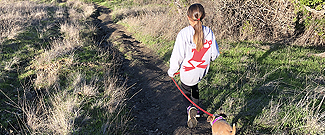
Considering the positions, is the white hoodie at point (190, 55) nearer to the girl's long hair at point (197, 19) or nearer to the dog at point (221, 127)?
the girl's long hair at point (197, 19)

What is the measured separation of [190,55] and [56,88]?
10.9ft

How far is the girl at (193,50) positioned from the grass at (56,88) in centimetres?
130

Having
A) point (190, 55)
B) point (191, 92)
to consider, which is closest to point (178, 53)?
point (190, 55)

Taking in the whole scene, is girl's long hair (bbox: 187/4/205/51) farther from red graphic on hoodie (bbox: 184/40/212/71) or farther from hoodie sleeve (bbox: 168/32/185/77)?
hoodie sleeve (bbox: 168/32/185/77)

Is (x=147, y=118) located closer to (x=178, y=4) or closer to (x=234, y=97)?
(x=234, y=97)

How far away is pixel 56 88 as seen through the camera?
4.38 meters

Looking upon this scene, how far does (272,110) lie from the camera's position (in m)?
3.18

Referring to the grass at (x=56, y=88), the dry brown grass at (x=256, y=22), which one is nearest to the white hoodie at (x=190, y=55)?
the grass at (x=56, y=88)

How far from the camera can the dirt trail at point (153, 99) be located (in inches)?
Result: 139

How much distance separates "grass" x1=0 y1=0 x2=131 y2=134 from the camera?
3176 millimetres

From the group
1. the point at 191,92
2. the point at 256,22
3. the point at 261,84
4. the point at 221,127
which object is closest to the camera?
the point at 221,127

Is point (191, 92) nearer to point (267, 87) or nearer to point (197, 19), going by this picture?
point (197, 19)

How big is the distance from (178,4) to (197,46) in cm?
590

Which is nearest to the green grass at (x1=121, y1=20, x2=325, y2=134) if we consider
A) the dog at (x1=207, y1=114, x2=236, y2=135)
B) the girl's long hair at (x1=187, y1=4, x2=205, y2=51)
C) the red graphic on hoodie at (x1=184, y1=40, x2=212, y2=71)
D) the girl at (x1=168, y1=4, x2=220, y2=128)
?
the dog at (x1=207, y1=114, x2=236, y2=135)
